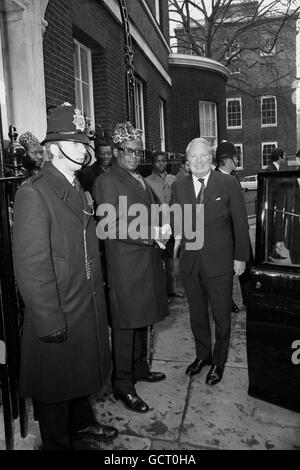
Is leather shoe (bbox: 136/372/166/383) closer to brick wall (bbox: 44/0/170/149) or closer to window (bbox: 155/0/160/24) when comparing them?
brick wall (bbox: 44/0/170/149)

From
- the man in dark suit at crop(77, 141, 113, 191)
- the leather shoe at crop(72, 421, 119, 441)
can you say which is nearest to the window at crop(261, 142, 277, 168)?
the man in dark suit at crop(77, 141, 113, 191)

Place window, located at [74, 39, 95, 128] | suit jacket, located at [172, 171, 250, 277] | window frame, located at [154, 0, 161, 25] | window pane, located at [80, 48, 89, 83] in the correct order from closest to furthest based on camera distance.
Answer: suit jacket, located at [172, 171, 250, 277]
window, located at [74, 39, 95, 128]
window pane, located at [80, 48, 89, 83]
window frame, located at [154, 0, 161, 25]

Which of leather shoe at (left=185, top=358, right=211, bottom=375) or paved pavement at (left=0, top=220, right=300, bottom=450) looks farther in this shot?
leather shoe at (left=185, top=358, right=211, bottom=375)

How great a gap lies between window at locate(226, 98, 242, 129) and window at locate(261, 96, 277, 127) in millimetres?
1704

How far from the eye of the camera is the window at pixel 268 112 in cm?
3031

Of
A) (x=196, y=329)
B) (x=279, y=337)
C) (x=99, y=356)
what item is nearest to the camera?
(x=99, y=356)

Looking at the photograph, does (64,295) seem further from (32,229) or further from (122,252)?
(122,252)

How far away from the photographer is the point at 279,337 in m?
2.56

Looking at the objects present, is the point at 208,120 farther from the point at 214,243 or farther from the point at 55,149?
the point at 55,149

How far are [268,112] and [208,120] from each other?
51.2ft

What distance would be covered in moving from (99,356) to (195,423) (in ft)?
3.22

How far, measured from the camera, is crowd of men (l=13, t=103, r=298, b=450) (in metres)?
2.05

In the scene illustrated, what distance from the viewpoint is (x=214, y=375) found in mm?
3348
